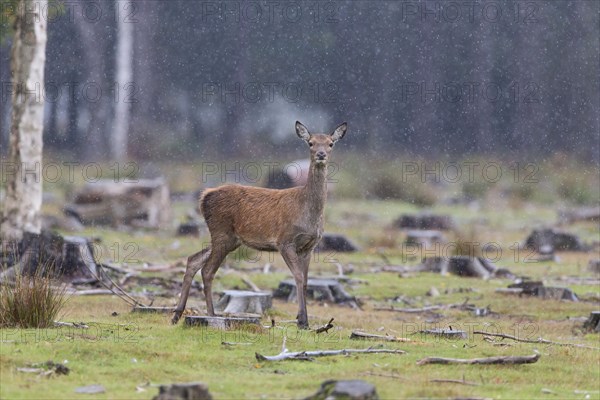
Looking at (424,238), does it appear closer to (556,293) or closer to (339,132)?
(556,293)

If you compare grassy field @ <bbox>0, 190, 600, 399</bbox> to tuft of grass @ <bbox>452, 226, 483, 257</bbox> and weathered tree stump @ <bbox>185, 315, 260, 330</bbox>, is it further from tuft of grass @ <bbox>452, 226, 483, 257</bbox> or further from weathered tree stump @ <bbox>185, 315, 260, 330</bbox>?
tuft of grass @ <bbox>452, 226, 483, 257</bbox>

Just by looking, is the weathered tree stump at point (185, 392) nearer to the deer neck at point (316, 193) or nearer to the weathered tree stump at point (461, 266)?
the deer neck at point (316, 193)

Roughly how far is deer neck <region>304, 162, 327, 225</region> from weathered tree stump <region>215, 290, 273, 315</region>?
7.23ft

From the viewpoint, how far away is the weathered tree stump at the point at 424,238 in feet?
90.7

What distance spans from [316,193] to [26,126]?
8.12 meters

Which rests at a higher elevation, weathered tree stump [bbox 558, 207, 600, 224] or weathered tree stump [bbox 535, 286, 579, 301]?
weathered tree stump [bbox 558, 207, 600, 224]

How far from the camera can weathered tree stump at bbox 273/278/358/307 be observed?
63.0 feet

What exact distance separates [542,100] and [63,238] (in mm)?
41181

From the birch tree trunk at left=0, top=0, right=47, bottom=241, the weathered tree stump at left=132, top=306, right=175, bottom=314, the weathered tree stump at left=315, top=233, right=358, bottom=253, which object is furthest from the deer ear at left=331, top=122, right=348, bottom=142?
the weathered tree stump at left=315, top=233, right=358, bottom=253

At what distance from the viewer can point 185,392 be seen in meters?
9.27

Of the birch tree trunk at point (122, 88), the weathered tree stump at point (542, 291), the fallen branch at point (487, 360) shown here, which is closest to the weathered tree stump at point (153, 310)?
the fallen branch at point (487, 360)

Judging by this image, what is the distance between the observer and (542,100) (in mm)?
57406

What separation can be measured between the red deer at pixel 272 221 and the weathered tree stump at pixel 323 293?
4.17 m

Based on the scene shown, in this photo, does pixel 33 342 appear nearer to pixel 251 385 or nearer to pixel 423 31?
pixel 251 385
